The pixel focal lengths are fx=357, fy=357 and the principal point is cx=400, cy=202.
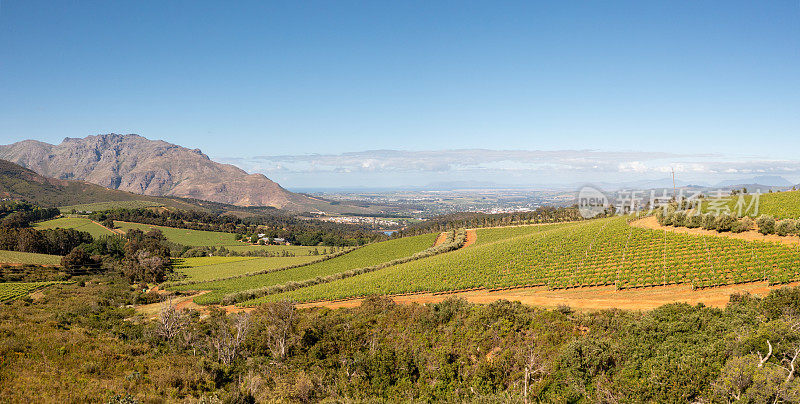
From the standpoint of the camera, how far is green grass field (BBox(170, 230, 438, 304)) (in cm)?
5569

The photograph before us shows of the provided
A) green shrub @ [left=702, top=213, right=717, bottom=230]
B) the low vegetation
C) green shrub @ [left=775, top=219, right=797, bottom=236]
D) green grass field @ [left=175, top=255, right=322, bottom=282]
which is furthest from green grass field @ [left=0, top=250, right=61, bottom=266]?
green shrub @ [left=775, top=219, right=797, bottom=236]

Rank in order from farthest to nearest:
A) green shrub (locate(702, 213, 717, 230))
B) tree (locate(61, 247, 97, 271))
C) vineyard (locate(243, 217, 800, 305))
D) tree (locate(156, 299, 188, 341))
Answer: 1. tree (locate(61, 247, 97, 271))
2. green shrub (locate(702, 213, 717, 230))
3. vineyard (locate(243, 217, 800, 305))
4. tree (locate(156, 299, 188, 341))

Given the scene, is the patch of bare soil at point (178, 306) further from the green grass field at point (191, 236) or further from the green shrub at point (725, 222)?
the green grass field at point (191, 236)

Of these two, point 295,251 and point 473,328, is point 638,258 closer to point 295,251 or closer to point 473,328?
point 473,328

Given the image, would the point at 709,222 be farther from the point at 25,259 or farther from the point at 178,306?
the point at 25,259

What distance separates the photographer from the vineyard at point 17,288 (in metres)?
43.1

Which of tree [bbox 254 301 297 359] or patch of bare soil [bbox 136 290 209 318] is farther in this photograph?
patch of bare soil [bbox 136 290 209 318]

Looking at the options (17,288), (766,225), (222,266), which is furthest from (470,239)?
(17,288)

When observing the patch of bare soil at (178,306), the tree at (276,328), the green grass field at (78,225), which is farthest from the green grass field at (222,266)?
the green grass field at (78,225)

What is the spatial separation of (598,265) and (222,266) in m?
75.4

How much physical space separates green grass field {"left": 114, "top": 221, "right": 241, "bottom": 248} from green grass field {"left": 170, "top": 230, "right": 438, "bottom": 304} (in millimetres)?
55089

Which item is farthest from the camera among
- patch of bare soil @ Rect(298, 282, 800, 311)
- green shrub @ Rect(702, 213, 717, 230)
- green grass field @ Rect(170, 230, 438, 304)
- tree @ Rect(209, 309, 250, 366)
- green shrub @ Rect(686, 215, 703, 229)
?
green grass field @ Rect(170, 230, 438, 304)

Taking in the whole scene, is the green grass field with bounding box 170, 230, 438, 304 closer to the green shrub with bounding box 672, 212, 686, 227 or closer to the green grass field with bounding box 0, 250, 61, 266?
the green grass field with bounding box 0, 250, 61, 266

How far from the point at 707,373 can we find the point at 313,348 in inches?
807
